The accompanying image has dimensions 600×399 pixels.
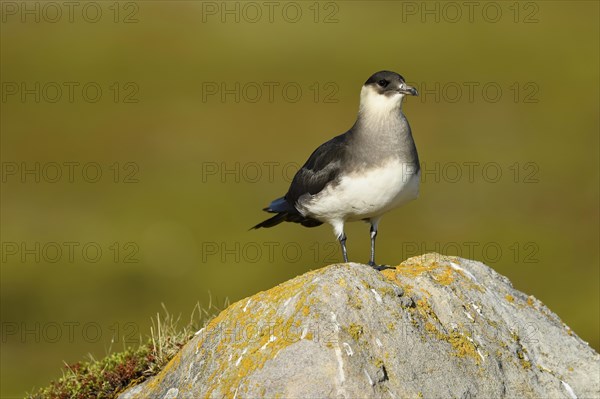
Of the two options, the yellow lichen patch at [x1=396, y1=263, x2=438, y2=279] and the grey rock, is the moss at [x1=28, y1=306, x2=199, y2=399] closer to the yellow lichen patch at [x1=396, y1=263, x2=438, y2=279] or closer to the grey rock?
the grey rock

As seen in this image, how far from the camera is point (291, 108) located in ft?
144

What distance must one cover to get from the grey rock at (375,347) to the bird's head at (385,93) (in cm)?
196

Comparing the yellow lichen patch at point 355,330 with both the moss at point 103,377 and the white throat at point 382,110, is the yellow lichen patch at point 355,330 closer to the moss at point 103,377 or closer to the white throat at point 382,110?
the moss at point 103,377

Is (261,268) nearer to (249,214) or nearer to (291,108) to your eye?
(249,214)

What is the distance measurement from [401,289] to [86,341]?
18.4 m

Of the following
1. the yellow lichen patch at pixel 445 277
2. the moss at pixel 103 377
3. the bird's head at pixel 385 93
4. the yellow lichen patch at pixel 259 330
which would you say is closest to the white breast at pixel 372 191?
the bird's head at pixel 385 93

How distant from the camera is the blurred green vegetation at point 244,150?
90.7 feet

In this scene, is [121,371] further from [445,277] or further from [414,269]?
[445,277]

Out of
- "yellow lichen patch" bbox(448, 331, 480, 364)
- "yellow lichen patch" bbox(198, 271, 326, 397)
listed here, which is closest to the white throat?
"yellow lichen patch" bbox(198, 271, 326, 397)

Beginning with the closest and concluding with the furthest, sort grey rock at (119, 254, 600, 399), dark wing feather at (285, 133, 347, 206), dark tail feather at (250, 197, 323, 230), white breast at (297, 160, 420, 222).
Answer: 1. grey rock at (119, 254, 600, 399)
2. white breast at (297, 160, 420, 222)
3. dark wing feather at (285, 133, 347, 206)
4. dark tail feather at (250, 197, 323, 230)

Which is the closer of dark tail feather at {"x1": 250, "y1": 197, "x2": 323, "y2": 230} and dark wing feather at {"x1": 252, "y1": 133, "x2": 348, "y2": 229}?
dark wing feather at {"x1": 252, "y1": 133, "x2": 348, "y2": 229}

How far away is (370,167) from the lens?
31.1 ft

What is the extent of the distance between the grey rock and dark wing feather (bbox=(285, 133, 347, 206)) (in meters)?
1.73

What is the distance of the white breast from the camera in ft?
30.7
